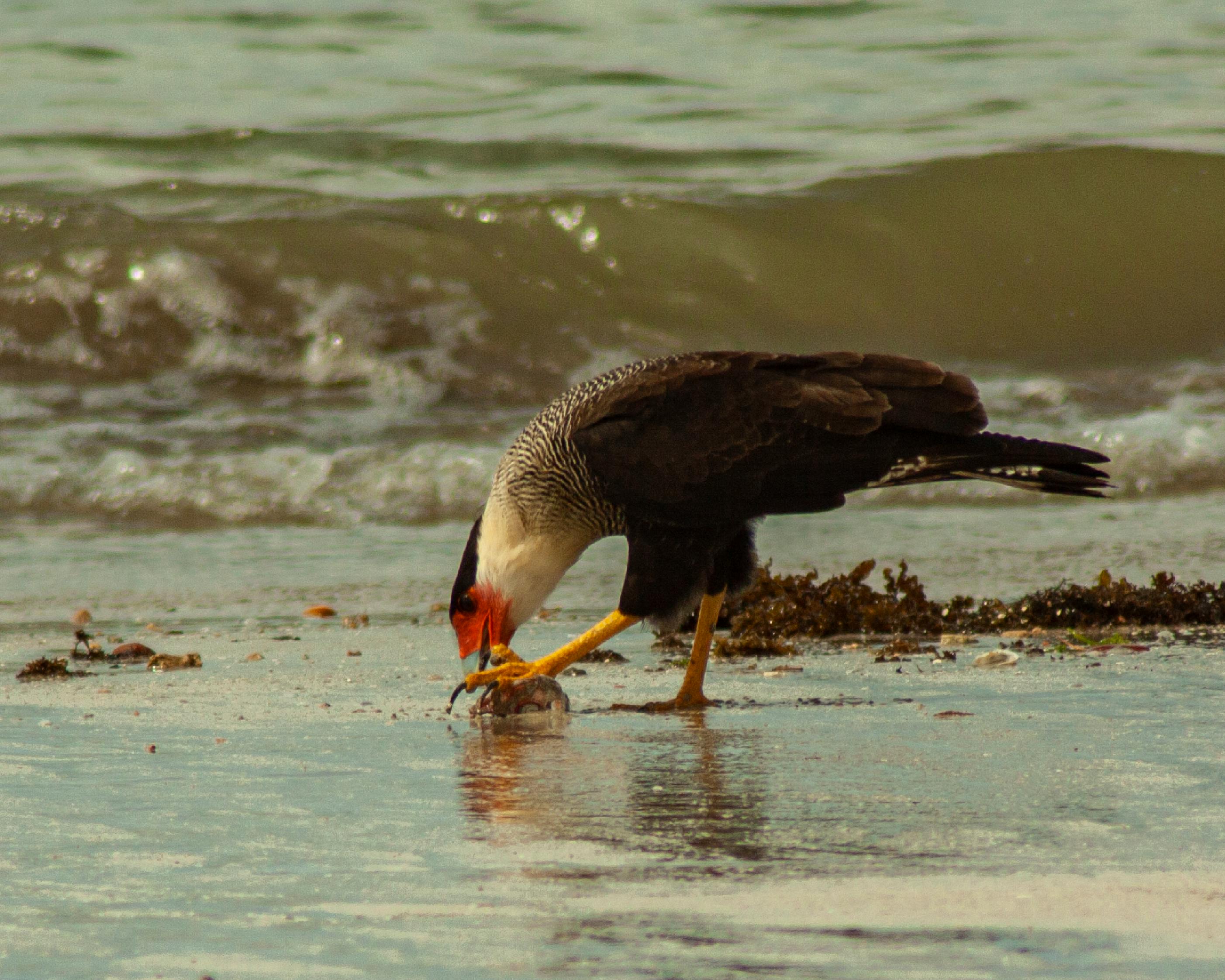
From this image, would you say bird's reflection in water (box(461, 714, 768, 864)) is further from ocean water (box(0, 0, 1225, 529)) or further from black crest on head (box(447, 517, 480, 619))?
ocean water (box(0, 0, 1225, 529))

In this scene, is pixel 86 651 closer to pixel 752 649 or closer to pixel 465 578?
pixel 465 578

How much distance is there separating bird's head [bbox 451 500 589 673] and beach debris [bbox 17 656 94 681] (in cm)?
132

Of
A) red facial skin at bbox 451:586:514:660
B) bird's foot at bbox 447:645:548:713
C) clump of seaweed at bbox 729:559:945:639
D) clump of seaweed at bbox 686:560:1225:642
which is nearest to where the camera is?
bird's foot at bbox 447:645:548:713

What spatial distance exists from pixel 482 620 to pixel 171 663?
1.27 metres

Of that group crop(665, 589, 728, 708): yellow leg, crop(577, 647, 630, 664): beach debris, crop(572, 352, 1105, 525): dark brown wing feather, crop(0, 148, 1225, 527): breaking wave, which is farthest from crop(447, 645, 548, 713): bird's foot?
crop(0, 148, 1225, 527): breaking wave

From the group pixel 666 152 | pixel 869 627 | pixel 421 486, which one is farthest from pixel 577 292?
pixel 869 627

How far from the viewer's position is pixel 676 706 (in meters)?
4.88

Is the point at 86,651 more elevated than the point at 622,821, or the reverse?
the point at 622,821

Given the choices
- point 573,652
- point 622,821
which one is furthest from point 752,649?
point 622,821

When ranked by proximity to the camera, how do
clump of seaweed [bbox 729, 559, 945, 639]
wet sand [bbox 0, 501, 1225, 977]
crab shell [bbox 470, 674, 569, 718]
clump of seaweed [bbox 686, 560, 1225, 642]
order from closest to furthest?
wet sand [bbox 0, 501, 1225, 977]
crab shell [bbox 470, 674, 569, 718]
clump of seaweed [bbox 686, 560, 1225, 642]
clump of seaweed [bbox 729, 559, 945, 639]

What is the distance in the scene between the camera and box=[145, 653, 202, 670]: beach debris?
18.9ft

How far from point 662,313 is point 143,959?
1162 cm

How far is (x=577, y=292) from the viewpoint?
45.7 feet

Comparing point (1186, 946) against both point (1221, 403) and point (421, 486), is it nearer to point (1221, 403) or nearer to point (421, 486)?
point (421, 486)
